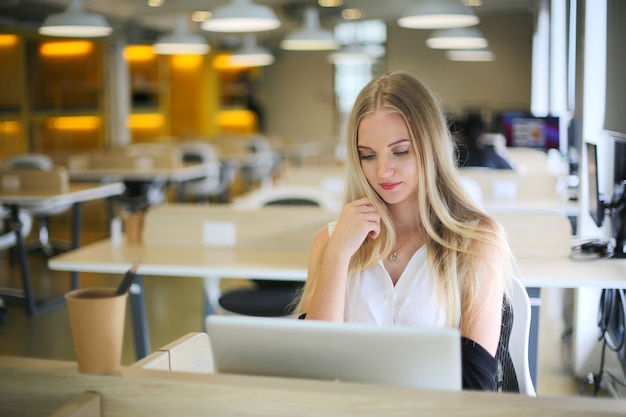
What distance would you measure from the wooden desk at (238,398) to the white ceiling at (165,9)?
5615mm

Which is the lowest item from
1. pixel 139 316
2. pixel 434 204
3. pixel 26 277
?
pixel 26 277

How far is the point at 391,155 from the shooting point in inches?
71.7

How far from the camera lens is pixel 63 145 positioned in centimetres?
1099

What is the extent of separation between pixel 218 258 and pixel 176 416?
2316mm

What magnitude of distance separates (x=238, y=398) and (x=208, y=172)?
820cm

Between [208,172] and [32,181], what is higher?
[32,181]

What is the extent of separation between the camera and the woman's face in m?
1.82

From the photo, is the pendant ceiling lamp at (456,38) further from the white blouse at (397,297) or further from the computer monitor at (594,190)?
the white blouse at (397,297)

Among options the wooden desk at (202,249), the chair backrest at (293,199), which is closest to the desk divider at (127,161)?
the chair backrest at (293,199)

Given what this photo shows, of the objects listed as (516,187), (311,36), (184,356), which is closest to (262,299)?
(184,356)

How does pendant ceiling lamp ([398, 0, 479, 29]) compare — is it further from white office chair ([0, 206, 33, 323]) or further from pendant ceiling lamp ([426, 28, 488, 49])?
white office chair ([0, 206, 33, 323])

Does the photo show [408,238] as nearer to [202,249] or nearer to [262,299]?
[262,299]

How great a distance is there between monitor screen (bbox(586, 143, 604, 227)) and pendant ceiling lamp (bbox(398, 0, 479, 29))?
2.05 meters

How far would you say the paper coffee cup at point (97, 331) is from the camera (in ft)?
3.82
